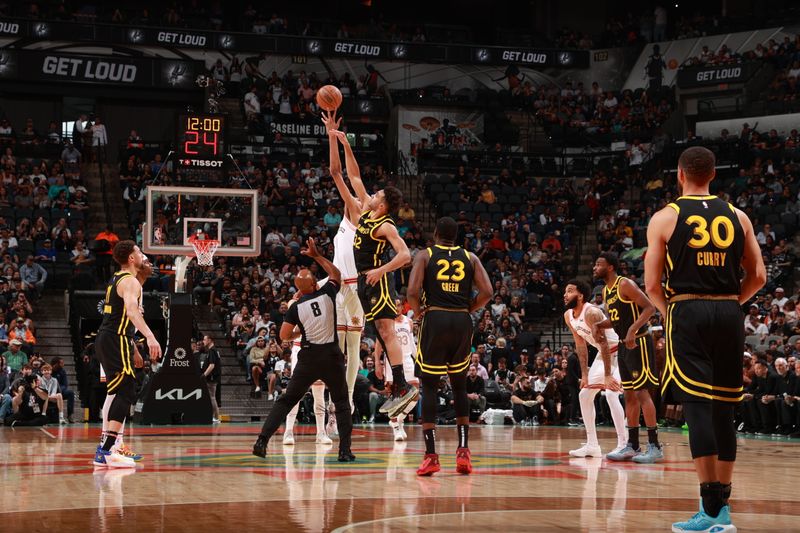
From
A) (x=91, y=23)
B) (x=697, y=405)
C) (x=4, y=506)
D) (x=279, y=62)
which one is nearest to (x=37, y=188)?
(x=91, y=23)

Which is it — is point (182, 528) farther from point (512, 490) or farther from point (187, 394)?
point (187, 394)

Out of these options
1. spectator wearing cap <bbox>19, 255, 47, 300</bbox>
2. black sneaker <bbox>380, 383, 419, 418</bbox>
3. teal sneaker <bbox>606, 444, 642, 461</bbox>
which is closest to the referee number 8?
black sneaker <bbox>380, 383, 419, 418</bbox>

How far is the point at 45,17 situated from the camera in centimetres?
3219


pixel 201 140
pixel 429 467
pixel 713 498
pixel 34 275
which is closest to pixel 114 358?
pixel 429 467

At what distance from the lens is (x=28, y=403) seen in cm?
1812

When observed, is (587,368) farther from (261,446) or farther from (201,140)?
(201,140)

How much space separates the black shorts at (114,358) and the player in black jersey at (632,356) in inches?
182

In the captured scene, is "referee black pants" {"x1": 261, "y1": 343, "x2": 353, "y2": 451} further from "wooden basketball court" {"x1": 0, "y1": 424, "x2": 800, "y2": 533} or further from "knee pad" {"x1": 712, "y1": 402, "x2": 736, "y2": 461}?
"knee pad" {"x1": 712, "y1": 402, "x2": 736, "y2": 461}

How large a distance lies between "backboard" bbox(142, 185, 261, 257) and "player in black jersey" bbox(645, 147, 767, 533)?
1267 centimetres

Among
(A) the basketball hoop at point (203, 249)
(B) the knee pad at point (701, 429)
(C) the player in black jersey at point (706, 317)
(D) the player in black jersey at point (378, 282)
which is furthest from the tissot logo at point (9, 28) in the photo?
(B) the knee pad at point (701, 429)

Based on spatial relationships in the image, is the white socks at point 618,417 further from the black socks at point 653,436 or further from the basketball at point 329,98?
the basketball at point 329,98

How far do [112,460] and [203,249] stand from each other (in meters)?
8.85

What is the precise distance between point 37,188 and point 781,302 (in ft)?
57.8

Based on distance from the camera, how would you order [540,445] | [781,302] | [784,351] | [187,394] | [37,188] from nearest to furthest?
[540,445]
[187,394]
[784,351]
[781,302]
[37,188]
